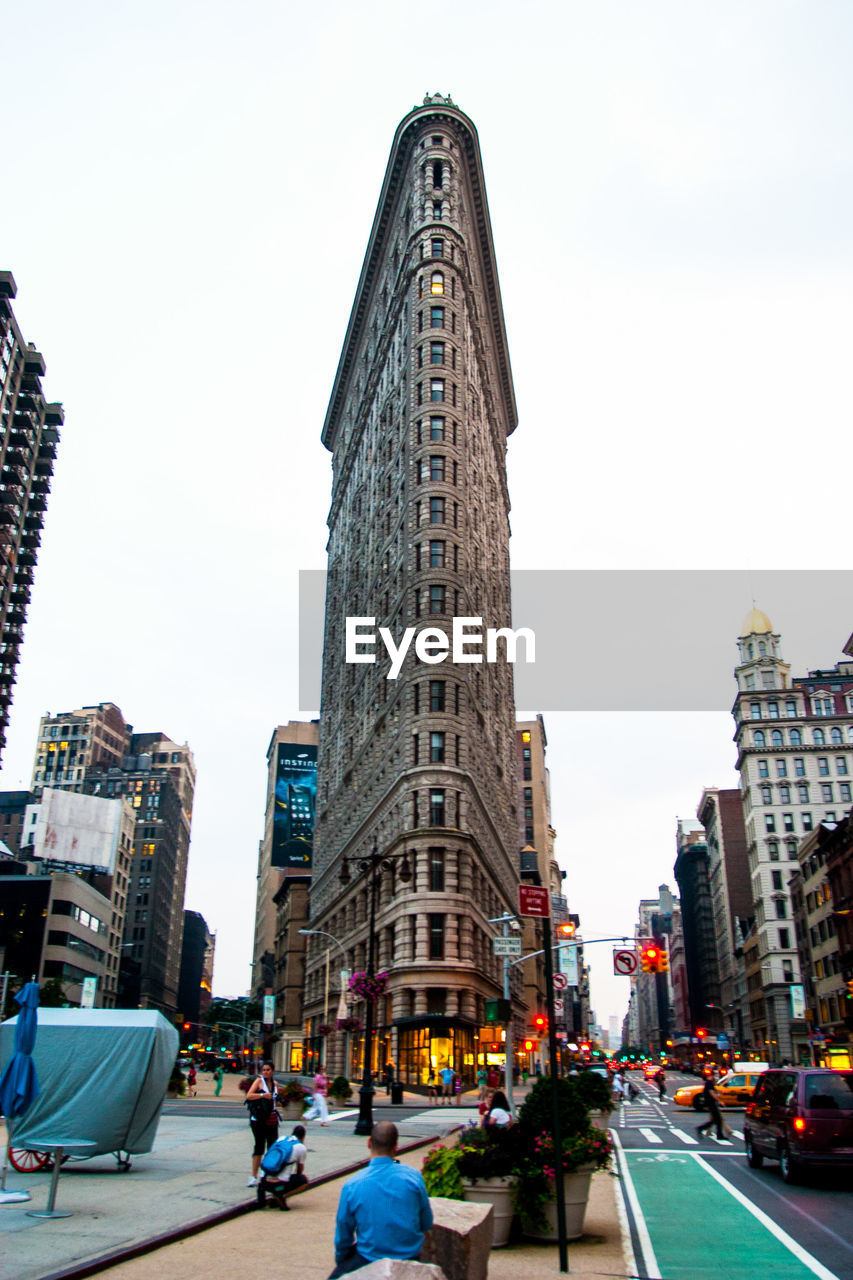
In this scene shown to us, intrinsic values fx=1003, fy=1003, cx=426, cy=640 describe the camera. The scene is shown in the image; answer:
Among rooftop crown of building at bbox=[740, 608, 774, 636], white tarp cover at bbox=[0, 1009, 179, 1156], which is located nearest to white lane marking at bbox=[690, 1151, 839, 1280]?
white tarp cover at bbox=[0, 1009, 179, 1156]

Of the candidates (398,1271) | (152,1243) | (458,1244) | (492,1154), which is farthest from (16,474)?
(398,1271)

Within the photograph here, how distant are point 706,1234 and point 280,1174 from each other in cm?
594

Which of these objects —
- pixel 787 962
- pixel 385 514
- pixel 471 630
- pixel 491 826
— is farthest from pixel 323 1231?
pixel 787 962

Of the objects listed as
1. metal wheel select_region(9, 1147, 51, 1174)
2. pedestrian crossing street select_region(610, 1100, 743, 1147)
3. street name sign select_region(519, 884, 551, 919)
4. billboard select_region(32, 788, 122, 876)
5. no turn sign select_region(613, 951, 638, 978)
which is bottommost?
pedestrian crossing street select_region(610, 1100, 743, 1147)

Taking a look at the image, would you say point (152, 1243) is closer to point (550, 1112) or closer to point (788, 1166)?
point (550, 1112)

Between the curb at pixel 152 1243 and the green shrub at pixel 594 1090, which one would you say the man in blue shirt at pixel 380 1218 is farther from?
the green shrub at pixel 594 1090

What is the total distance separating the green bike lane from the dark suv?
1.28 m

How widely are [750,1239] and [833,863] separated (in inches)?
2796

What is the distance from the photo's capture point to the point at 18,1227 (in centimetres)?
1233

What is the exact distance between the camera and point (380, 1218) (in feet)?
21.6

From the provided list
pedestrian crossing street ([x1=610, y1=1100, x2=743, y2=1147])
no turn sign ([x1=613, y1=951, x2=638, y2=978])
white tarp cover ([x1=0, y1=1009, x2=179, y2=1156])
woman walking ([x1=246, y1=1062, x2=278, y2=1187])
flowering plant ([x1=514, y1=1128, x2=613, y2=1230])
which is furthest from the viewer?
no turn sign ([x1=613, y1=951, x2=638, y2=978])

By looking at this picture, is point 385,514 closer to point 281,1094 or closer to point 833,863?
point 833,863

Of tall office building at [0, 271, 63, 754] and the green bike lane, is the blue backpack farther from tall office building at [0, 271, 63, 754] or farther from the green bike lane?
tall office building at [0, 271, 63, 754]

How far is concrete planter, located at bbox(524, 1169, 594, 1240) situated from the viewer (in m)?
11.9
